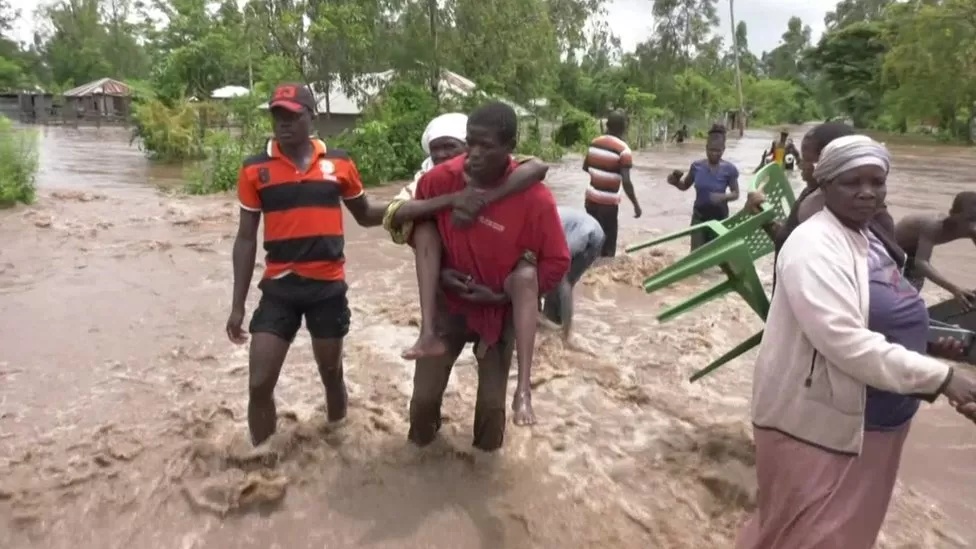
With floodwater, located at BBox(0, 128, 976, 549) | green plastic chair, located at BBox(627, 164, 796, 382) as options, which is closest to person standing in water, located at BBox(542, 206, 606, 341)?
floodwater, located at BBox(0, 128, 976, 549)

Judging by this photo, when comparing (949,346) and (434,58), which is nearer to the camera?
(949,346)

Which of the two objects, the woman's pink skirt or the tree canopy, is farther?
the tree canopy

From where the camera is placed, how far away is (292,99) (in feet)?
11.9

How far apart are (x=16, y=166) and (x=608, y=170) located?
400 inches

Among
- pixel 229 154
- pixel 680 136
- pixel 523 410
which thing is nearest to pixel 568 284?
pixel 523 410

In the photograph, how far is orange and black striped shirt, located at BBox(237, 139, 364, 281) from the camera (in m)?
3.67

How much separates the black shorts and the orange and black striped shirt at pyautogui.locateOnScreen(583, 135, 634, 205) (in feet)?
14.7

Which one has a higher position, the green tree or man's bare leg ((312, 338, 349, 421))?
the green tree

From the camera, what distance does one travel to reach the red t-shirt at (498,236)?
336 centimetres

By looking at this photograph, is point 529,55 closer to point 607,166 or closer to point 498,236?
point 607,166

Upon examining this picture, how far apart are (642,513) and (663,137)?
36.6 m

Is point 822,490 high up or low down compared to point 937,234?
down

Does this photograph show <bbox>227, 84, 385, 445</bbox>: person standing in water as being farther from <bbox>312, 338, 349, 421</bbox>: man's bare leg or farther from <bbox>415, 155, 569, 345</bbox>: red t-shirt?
<bbox>415, 155, 569, 345</bbox>: red t-shirt

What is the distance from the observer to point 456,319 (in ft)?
12.0
